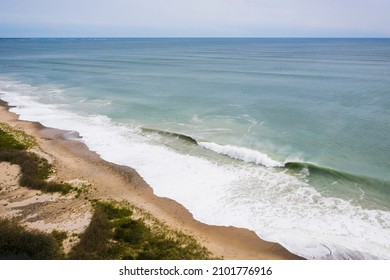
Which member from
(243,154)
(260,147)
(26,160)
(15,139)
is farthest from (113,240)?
(15,139)

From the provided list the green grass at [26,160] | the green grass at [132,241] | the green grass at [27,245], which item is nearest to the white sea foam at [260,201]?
the green grass at [132,241]

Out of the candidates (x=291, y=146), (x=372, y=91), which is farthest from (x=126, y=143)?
(x=372, y=91)

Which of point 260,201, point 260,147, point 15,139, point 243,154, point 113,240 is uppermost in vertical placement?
point 15,139

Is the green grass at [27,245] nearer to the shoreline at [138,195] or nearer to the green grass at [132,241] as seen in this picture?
the green grass at [132,241]

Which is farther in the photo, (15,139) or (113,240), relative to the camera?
(15,139)

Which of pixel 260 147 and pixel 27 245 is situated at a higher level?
pixel 260 147

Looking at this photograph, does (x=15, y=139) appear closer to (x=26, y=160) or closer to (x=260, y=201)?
(x=26, y=160)

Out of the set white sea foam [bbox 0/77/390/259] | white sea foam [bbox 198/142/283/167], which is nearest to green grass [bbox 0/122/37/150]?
white sea foam [bbox 0/77/390/259]
